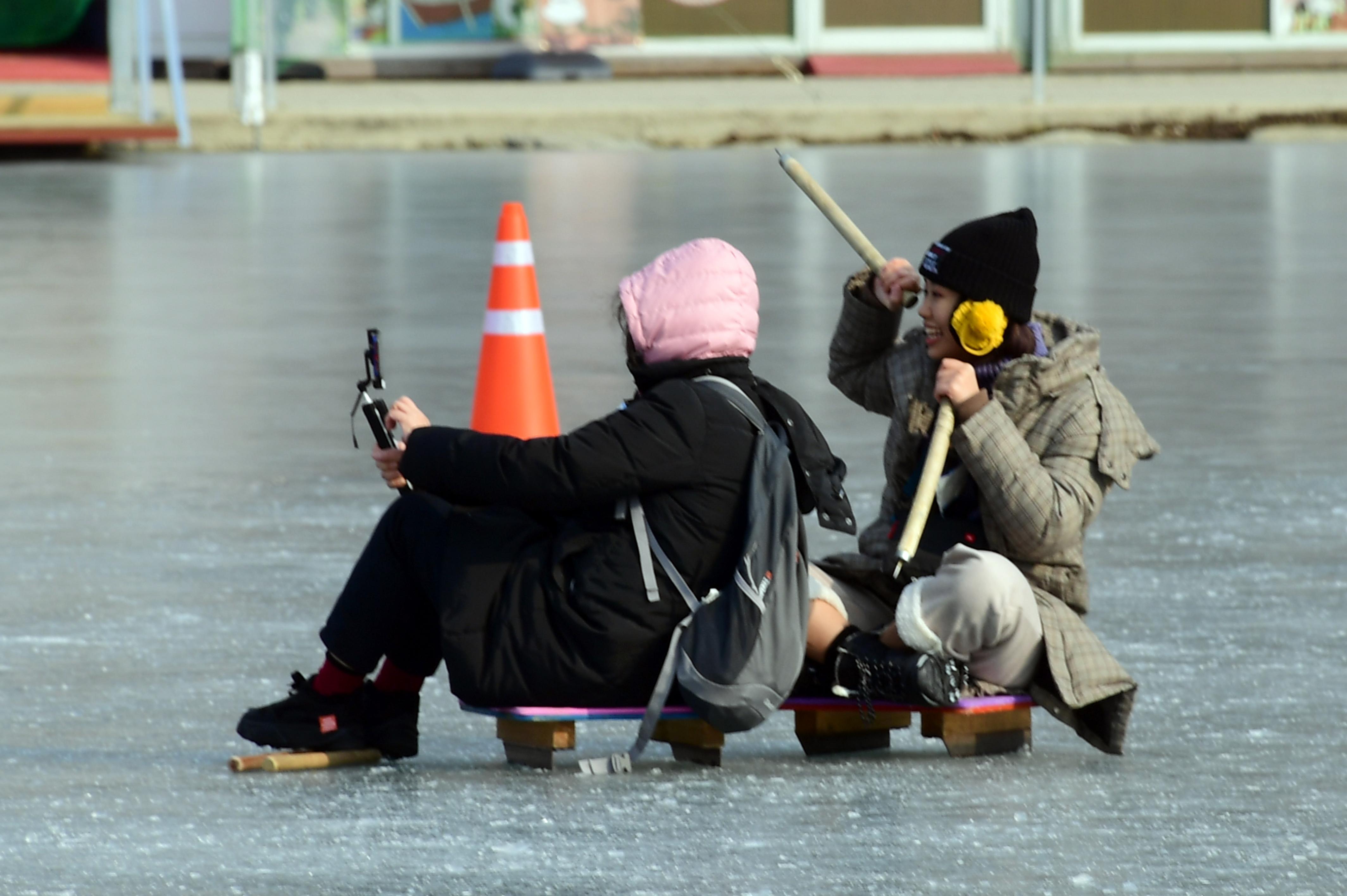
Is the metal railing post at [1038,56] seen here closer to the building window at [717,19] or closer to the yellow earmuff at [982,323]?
the building window at [717,19]

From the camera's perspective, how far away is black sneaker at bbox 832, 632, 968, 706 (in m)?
3.93

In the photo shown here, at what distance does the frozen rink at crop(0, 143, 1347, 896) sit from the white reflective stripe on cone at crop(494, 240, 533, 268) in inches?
28.5

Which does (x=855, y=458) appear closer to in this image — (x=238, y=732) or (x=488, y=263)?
(x=238, y=732)

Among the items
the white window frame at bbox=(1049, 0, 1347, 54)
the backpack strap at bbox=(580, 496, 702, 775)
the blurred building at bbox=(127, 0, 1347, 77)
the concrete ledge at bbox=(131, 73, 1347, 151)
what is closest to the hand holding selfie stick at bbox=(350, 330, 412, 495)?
the backpack strap at bbox=(580, 496, 702, 775)

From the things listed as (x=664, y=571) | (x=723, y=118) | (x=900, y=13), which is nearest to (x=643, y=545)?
(x=664, y=571)

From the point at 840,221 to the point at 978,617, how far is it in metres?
0.90

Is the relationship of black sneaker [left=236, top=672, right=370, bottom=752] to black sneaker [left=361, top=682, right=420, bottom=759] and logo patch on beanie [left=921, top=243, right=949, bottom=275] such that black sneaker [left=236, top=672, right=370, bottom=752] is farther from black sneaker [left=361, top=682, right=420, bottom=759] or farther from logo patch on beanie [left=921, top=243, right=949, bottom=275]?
logo patch on beanie [left=921, top=243, right=949, bottom=275]

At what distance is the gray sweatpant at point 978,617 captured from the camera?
3949 mm

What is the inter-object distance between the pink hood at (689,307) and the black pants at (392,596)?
44cm

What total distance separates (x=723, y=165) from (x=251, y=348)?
27.9 feet

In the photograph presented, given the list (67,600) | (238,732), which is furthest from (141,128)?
(238,732)

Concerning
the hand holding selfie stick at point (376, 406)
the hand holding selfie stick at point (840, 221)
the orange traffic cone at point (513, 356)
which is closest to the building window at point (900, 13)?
the orange traffic cone at point (513, 356)

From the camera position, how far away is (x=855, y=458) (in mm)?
7082

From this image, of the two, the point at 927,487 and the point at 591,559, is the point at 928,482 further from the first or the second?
the point at 591,559
